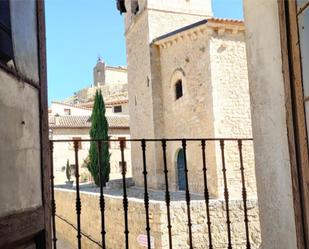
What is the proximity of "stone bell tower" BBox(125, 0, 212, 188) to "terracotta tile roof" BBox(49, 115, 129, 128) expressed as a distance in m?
10.2

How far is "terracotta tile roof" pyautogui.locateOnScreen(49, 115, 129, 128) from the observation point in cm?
2828

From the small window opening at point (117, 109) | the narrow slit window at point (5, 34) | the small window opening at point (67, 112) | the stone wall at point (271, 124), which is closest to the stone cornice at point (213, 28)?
the stone wall at point (271, 124)

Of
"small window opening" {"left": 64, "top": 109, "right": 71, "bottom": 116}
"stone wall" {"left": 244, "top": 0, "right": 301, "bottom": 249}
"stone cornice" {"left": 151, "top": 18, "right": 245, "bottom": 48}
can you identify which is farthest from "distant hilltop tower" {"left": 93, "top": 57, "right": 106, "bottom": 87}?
"stone wall" {"left": 244, "top": 0, "right": 301, "bottom": 249}

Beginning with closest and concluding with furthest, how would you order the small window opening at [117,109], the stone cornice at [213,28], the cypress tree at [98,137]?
1. the stone cornice at [213,28]
2. the cypress tree at [98,137]
3. the small window opening at [117,109]

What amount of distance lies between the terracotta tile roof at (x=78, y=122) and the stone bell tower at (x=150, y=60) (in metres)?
10.2

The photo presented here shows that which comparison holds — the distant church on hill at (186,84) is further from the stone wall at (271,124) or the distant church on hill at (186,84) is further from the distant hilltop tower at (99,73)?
the distant hilltop tower at (99,73)

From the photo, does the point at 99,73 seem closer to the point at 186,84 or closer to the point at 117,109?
the point at 117,109

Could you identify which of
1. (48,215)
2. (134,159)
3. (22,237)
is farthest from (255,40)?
(134,159)

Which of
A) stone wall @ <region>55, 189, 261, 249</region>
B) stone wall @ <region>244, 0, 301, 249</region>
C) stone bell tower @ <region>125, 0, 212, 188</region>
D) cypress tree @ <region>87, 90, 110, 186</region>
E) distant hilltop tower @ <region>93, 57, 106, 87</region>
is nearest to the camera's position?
stone wall @ <region>244, 0, 301, 249</region>

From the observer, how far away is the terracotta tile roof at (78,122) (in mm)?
28278

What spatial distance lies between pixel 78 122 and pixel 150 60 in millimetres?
13622

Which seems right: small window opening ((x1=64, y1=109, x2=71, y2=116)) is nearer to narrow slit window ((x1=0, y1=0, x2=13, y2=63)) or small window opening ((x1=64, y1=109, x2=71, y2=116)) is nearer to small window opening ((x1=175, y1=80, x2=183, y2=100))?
small window opening ((x1=175, y1=80, x2=183, y2=100))

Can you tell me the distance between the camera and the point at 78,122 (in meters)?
29.2

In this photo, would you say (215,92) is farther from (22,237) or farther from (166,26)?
(22,237)
